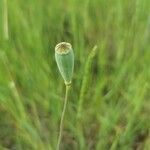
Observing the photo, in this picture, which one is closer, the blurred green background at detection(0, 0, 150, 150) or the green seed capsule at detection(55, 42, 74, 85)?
the green seed capsule at detection(55, 42, 74, 85)

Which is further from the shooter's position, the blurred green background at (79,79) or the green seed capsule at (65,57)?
the blurred green background at (79,79)

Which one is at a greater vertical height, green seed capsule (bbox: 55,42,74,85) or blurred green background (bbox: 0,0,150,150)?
green seed capsule (bbox: 55,42,74,85)

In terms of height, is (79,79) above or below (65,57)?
below

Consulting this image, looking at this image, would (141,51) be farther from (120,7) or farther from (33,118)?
(33,118)

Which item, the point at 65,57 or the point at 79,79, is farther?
the point at 79,79
